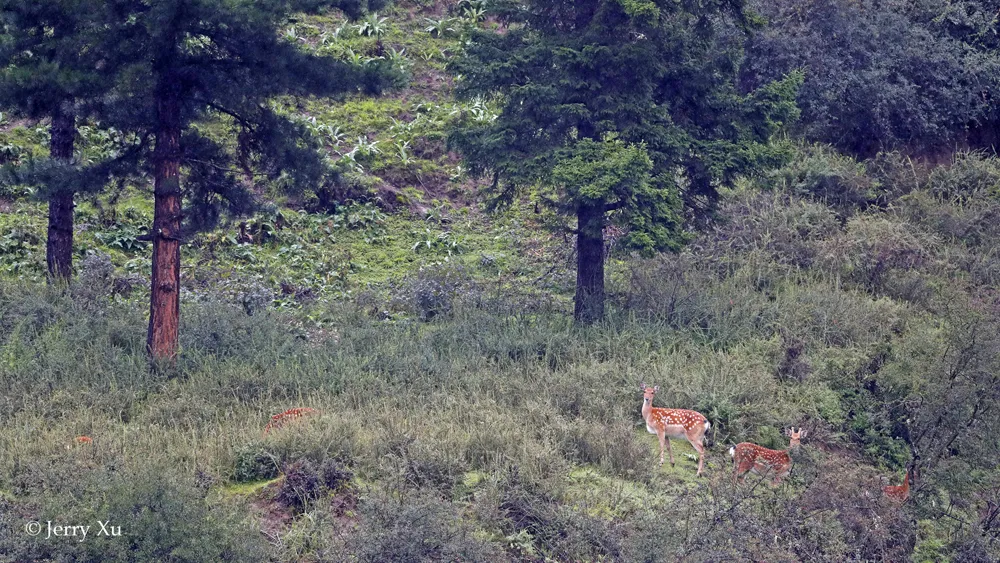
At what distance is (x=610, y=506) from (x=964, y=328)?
17.9 ft

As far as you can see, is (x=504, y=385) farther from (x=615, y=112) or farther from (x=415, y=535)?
(x=615, y=112)

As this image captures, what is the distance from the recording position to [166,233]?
11188 mm

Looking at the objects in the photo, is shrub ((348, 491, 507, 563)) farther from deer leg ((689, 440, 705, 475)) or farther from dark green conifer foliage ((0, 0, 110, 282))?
dark green conifer foliage ((0, 0, 110, 282))

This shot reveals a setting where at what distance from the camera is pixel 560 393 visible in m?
10.9

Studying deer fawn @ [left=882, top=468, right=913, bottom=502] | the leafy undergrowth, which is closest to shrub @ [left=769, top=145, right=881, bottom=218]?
the leafy undergrowth

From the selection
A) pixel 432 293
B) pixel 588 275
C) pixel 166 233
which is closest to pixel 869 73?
pixel 588 275

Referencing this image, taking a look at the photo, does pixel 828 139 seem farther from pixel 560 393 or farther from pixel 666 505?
pixel 666 505

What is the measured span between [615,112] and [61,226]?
8.37m

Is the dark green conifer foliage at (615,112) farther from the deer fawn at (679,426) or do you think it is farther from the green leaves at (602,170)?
the deer fawn at (679,426)

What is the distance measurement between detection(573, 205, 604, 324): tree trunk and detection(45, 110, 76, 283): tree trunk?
747cm

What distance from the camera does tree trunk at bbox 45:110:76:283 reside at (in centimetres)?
1344

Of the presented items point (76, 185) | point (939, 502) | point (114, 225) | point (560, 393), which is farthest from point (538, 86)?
point (114, 225)

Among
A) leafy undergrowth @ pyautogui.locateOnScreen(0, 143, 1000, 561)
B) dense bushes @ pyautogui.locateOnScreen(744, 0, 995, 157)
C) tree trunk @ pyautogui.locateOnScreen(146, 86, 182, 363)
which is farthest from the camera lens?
dense bushes @ pyautogui.locateOnScreen(744, 0, 995, 157)

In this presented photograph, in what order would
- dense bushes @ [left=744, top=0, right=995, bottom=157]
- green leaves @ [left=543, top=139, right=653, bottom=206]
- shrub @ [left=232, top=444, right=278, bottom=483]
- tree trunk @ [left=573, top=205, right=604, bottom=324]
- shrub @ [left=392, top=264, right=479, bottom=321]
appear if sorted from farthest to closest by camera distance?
1. dense bushes @ [left=744, top=0, right=995, bottom=157]
2. shrub @ [left=392, top=264, right=479, bottom=321]
3. tree trunk @ [left=573, top=205, right=604, bottom=324]
4. green leaves @ [left=543, top=139, right=653, bottom=206]
5. shrub @ [left=232, top=444, right=278, bottom=483]
